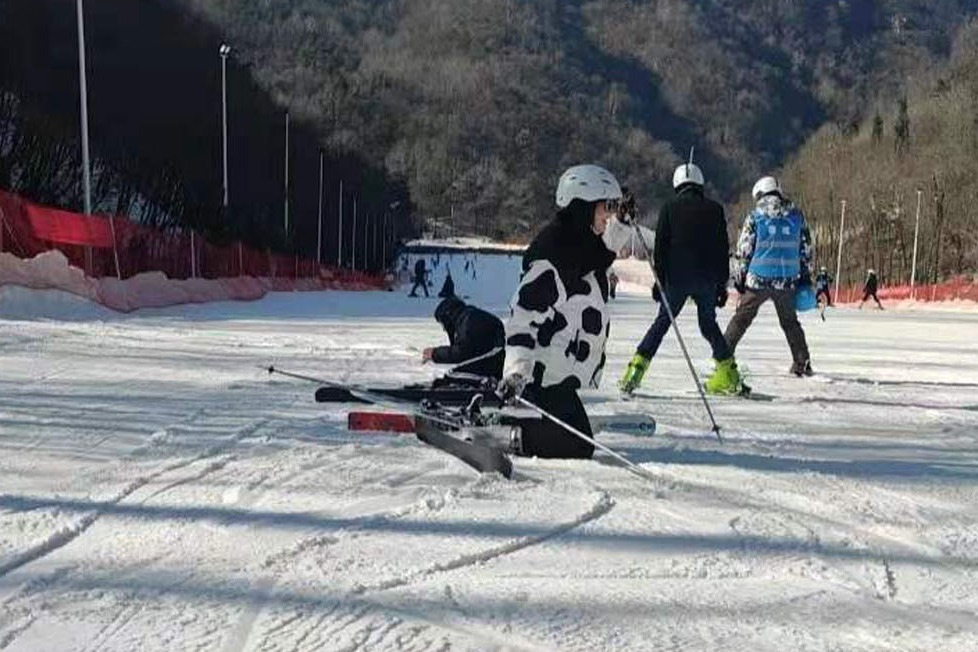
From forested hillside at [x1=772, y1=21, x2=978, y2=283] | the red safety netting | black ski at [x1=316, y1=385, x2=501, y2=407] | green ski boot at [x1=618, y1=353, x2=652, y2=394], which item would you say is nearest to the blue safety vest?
green ski boot at [x1=618, y1=353, x2=652, y2=394]

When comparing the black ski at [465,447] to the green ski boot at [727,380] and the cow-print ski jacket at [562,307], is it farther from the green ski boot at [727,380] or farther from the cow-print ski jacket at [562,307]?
the green ski boot at [727,380]

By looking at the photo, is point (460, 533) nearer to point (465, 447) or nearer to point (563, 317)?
point (465, 447)

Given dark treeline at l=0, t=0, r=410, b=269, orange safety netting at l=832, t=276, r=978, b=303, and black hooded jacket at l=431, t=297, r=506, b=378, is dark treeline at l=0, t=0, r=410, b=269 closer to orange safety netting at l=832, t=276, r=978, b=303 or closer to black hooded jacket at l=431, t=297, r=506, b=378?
black hooded jacket at l=431, t=297, r=506, b=378

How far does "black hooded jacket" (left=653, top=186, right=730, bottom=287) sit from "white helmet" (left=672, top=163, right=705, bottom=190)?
0.56 ft

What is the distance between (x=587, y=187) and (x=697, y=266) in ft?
10.2

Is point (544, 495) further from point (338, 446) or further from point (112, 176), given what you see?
point (112, 176)

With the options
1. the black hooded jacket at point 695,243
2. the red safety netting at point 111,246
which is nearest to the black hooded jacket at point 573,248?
the black hooded jacket at point 695,243

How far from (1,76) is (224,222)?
13.0m

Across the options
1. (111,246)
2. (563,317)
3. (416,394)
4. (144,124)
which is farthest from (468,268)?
(563,317)

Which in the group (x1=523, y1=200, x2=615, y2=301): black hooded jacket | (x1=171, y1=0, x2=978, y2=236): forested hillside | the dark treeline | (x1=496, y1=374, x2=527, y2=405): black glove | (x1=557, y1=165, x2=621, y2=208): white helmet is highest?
(x1=171, y1=0, x2=978, y2=236): forested hillside

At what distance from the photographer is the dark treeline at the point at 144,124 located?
99.5ft

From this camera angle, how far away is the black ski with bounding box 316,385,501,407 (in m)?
5.37

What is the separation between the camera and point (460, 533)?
346cm

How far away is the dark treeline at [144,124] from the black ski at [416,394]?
24657 millimetres
